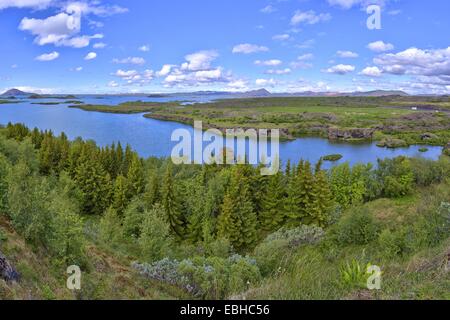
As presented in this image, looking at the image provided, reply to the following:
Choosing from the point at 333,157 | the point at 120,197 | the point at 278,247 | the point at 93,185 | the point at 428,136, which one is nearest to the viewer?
the point at 278,247

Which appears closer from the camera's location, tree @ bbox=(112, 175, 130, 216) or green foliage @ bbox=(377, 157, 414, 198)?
tree @ bbox=(112, 175, 130, 216)

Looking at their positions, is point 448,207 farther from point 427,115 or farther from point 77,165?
point 427,115

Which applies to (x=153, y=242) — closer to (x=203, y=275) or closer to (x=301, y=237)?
(x=301, y=237)

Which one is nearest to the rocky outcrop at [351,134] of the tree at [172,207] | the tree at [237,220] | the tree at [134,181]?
the tree at [134,181]

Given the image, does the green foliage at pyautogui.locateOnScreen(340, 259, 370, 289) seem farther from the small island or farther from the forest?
the small island

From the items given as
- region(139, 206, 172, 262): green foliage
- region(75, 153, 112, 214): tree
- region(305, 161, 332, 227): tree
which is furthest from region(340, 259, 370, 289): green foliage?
region(75, 153, 112, 214): tree

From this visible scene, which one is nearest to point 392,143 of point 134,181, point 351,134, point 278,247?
point 351,134

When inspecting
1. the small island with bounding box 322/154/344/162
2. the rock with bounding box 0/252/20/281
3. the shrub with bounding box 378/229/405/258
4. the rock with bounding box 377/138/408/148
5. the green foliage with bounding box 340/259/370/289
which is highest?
the green foliage with bounding box 340/259/370/289
